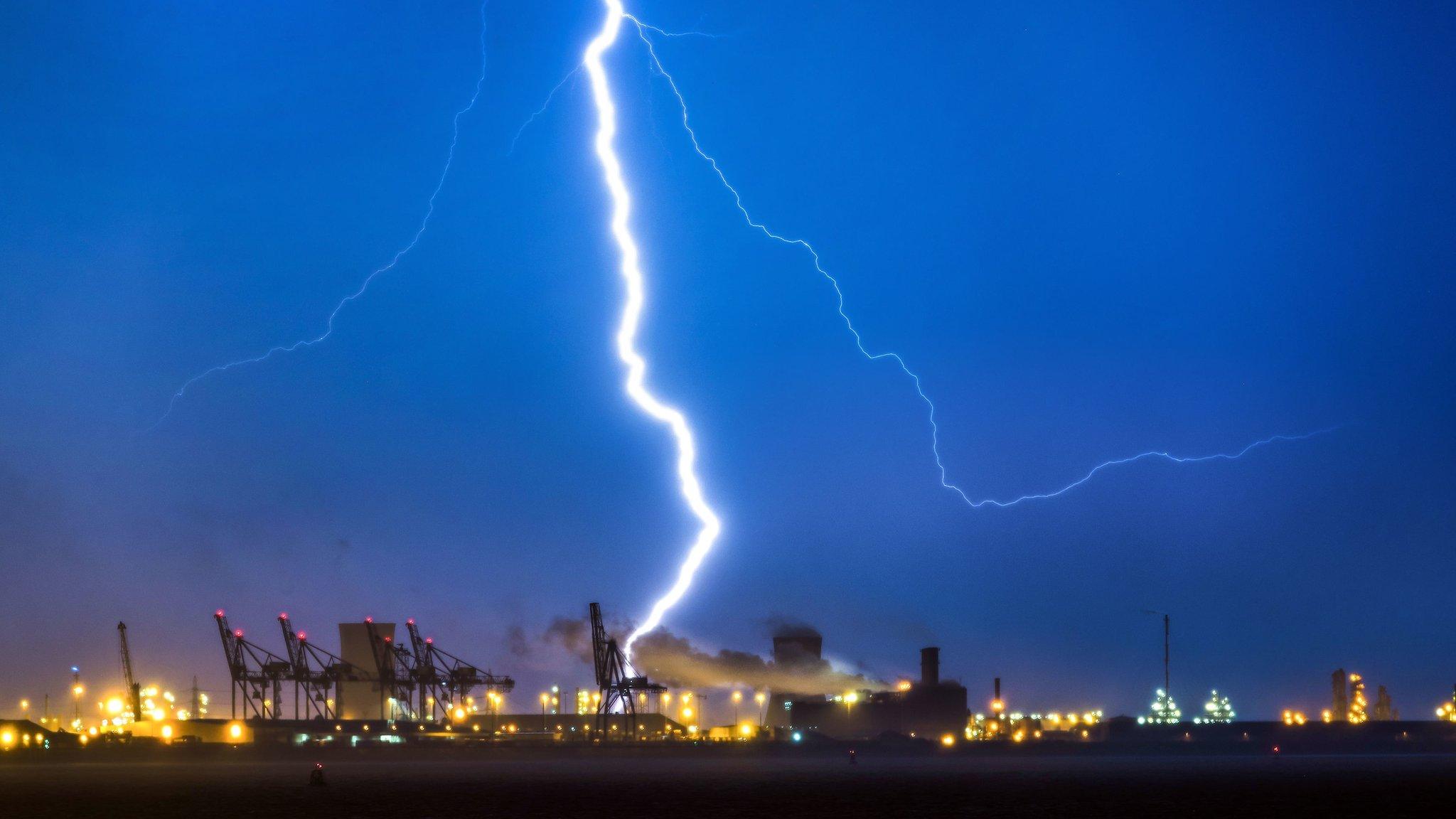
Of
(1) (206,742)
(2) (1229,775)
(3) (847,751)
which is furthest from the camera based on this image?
(3) (847,751)

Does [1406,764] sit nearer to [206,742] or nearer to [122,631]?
[206,742]

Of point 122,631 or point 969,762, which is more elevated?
point 122,631

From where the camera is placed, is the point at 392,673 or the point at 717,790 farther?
the point at 392,673

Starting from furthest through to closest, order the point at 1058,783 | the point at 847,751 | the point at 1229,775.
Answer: the point at 847,751 → the point at 1229,775 → the point at 1058,783

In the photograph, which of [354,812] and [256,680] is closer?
[354,812]

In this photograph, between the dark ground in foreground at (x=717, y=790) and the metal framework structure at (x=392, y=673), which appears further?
the metal framework structure at (x=392, y=673)

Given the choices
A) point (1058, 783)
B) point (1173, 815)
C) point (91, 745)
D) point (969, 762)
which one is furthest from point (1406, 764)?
point (91, 745)

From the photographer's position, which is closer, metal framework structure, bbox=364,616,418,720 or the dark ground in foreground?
the dark ground in foreground
